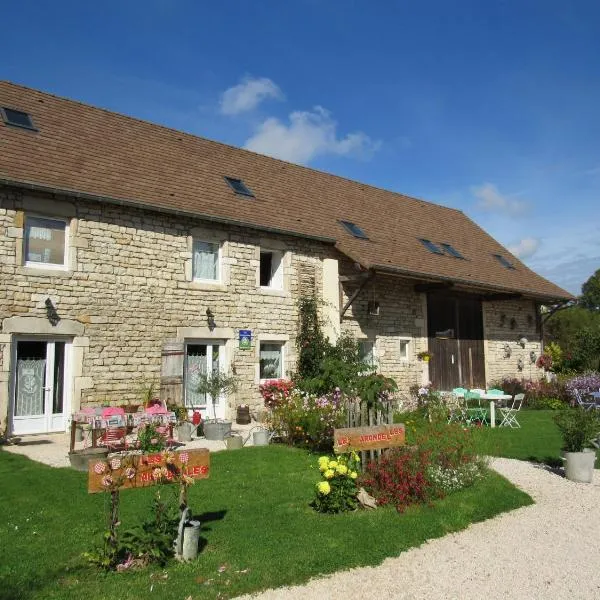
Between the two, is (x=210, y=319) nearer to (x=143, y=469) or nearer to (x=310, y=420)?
(x=310, y=420)

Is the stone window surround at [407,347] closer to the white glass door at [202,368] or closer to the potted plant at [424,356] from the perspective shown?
the potted plant at [424,356]

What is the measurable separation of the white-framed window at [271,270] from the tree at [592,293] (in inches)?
1927

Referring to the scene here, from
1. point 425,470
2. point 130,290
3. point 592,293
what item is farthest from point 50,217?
point 592,293

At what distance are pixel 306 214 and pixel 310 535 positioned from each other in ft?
36.3

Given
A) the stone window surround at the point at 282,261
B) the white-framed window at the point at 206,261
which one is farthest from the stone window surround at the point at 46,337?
the stone window surround at the point at 282,261

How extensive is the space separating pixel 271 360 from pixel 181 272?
3029 mm

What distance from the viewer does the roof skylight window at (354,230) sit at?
1596 cm

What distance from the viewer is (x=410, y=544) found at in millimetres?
5062

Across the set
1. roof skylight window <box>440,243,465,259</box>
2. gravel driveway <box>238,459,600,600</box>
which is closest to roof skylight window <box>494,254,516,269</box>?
roof skylight window <box>440,243,465,259</box>

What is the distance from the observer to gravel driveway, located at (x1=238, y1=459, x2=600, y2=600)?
4137 mm

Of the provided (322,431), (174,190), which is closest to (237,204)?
(174,190)

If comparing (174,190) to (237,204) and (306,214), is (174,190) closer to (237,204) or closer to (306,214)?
(237,204)

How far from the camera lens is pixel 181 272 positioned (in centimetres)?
1213

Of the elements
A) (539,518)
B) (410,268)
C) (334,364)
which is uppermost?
(410,268)
